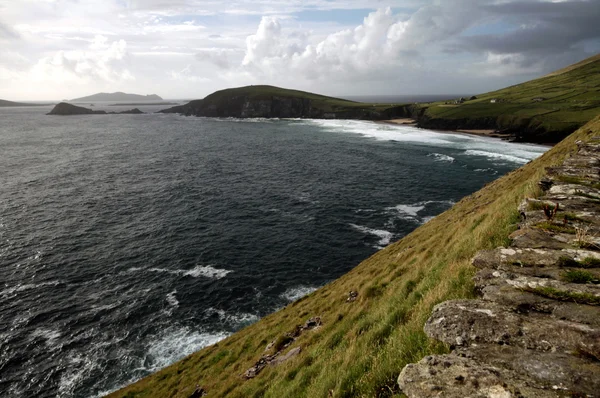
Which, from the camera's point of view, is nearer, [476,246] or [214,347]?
[476,246]

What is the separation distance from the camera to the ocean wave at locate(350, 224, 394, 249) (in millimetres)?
46906

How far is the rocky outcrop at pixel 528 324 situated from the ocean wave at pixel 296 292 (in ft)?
93.7

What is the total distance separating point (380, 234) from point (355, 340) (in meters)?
39.8

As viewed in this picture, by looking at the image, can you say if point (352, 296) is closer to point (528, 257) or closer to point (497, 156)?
point (528, 257)

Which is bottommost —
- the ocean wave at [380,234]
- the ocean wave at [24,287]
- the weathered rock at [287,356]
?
the ocean wave at [24,287]

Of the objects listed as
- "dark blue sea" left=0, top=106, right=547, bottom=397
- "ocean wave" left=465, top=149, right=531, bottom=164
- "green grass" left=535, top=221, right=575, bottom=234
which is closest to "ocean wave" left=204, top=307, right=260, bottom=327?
"dark blue sea" left=0, top=106, right=547, bottom=397

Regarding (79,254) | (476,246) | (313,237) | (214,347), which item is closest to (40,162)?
(79,254)

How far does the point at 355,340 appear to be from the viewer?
1228 cm

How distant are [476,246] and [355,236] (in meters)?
37.8

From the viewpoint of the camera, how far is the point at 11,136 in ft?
515

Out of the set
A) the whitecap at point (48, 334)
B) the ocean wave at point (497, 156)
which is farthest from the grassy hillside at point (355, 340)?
the ocean wave at point (497, 156)

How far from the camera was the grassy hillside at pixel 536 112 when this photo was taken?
125594 millimetres

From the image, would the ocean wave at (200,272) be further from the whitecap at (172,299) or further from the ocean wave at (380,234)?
the ocean wave at (380,234)

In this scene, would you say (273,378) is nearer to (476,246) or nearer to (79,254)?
(476,246)
